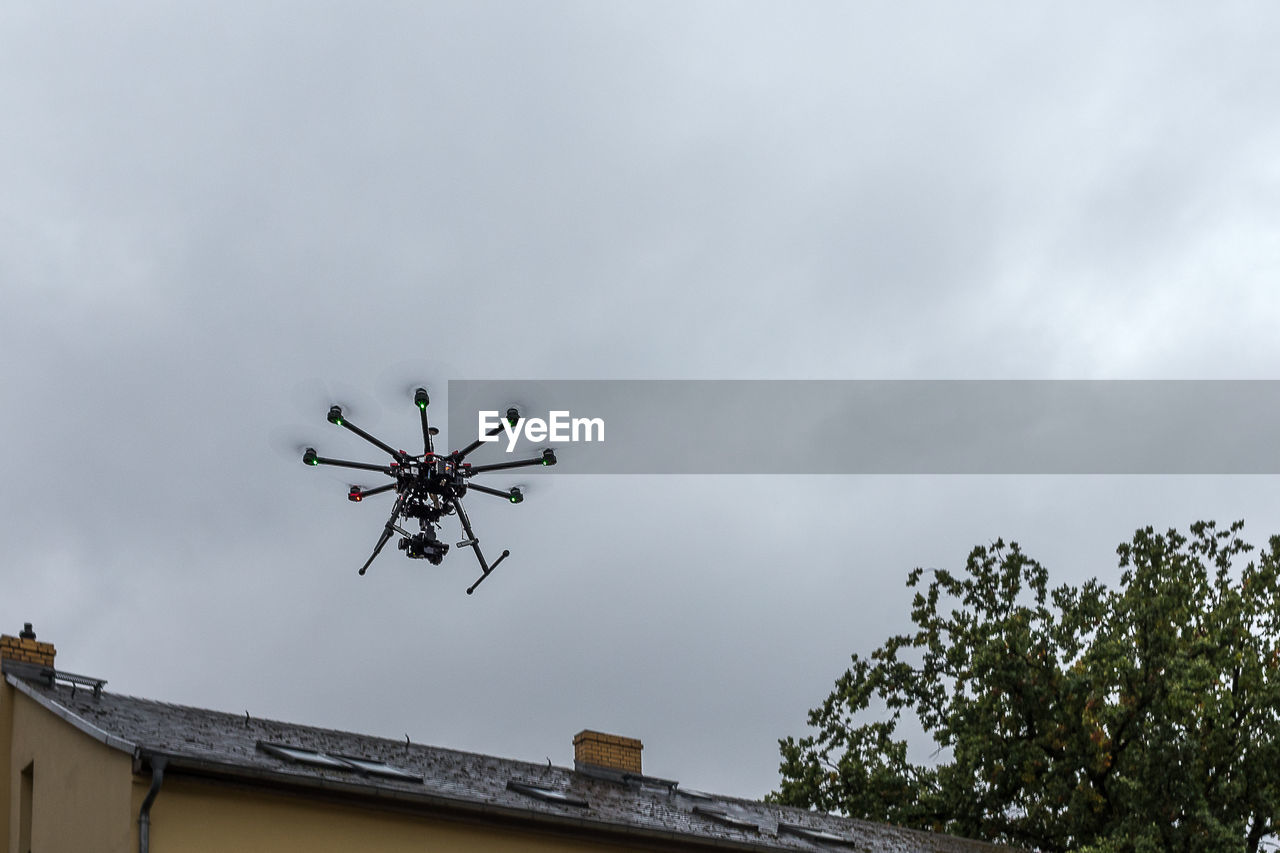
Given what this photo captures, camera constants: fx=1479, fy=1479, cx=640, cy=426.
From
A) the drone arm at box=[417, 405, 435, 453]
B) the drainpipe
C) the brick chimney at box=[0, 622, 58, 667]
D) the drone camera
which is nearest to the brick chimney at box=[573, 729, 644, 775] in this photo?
the drone camera

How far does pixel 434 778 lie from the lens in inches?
766

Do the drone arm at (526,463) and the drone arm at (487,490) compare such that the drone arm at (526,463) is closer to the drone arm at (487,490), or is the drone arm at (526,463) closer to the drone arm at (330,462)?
the drone arm at (487,490)

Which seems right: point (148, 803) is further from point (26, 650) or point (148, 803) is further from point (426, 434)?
point (426, 434)

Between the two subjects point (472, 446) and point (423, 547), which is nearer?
point (472, 446)

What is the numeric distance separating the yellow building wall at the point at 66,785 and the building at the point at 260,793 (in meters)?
0.03

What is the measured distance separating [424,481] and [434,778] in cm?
454

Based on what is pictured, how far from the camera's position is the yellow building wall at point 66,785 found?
15.6 meters

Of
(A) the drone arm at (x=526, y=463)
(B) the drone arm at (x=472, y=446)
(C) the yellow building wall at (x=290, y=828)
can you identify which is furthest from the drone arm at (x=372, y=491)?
(C) the yellow building wall at (x=290, y=828)

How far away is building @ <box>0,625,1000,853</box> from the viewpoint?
51.4 feet

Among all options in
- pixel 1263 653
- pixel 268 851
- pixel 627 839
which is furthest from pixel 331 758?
pixel 1263 653

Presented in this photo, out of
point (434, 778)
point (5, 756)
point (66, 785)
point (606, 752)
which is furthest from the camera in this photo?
point (606, 752)

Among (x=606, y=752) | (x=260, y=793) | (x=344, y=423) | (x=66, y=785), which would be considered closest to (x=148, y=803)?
(x=260, y=793)

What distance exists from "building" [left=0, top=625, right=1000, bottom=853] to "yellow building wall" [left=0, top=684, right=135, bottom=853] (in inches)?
1.1

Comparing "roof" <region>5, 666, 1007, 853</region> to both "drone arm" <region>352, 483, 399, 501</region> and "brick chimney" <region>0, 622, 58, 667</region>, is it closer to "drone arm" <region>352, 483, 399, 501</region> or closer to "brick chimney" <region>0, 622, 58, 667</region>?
"brick chimney" <region>0, 622, 58, 667</region>
